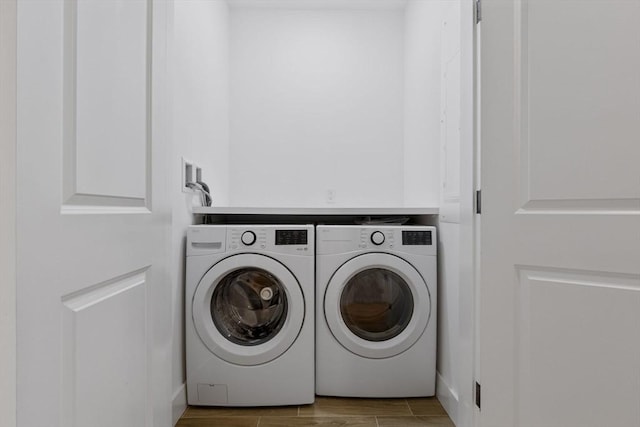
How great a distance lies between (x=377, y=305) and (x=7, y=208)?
1.70 m

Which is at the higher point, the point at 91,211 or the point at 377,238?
the point at 91,211

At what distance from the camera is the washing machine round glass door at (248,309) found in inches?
71.7

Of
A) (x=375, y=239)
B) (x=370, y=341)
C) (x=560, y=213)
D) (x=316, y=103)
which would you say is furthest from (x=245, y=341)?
(x=316, y=103)

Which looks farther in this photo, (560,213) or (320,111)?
(320,111)

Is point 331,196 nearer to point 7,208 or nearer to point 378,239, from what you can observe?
point 378,239

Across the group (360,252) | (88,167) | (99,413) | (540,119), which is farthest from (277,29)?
(99,413)

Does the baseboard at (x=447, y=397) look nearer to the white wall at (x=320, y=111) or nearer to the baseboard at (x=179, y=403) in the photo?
the baseboard at (x=179, y=403)

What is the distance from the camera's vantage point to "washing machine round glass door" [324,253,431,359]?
188 cm

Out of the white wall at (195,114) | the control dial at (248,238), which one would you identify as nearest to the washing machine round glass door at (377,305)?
the control dial at (248,238)

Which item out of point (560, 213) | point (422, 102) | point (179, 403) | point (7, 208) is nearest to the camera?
point (7, 208)

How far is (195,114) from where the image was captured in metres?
2.11

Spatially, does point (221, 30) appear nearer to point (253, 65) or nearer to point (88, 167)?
point (253, 65)

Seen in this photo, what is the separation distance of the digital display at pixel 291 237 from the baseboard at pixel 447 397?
3.06ft

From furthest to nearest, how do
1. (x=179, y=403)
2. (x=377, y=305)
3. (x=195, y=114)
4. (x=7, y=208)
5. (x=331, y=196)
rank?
(x=331, y=196) → (x=195, y=114) → (x=377, y=305) → (x=179, y=403) → (x=7, y=208)
